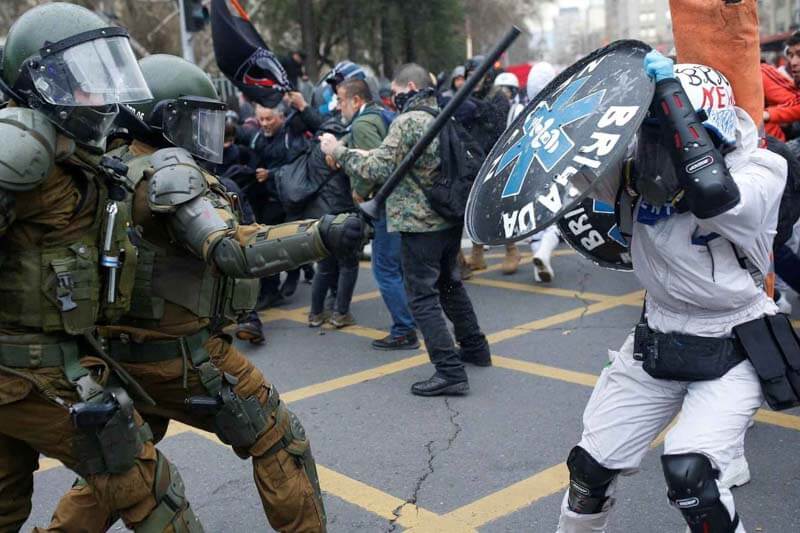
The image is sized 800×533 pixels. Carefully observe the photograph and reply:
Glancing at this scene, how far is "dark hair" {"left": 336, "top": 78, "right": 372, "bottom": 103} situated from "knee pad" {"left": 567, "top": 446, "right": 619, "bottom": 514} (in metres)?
4.12

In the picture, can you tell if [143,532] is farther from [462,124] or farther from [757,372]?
[462,124]

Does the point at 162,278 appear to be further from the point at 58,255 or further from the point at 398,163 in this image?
the point at 398,163

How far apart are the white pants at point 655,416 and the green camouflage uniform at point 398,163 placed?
2.27m

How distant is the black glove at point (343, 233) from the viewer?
8.67ft

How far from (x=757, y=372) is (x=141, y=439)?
181cm

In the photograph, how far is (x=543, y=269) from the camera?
26.3ft

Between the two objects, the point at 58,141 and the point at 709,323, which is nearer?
the point at 58,141

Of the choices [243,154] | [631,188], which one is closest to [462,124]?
[243,154]

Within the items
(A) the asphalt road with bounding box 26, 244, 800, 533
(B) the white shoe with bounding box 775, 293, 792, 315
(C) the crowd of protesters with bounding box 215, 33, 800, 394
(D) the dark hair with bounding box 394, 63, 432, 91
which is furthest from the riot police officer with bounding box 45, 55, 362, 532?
(B) the white shoe with bounding box 775, 293, 792, 315

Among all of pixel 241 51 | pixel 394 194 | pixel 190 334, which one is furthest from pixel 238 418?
pixel 241 51

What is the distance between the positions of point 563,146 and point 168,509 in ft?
5.15

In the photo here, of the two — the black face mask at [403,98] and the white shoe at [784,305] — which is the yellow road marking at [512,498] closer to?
the black face mask at [403,98]

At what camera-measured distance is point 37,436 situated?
2760 millimetres

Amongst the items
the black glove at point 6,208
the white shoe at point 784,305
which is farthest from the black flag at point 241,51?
the white shoe at point 784,305
